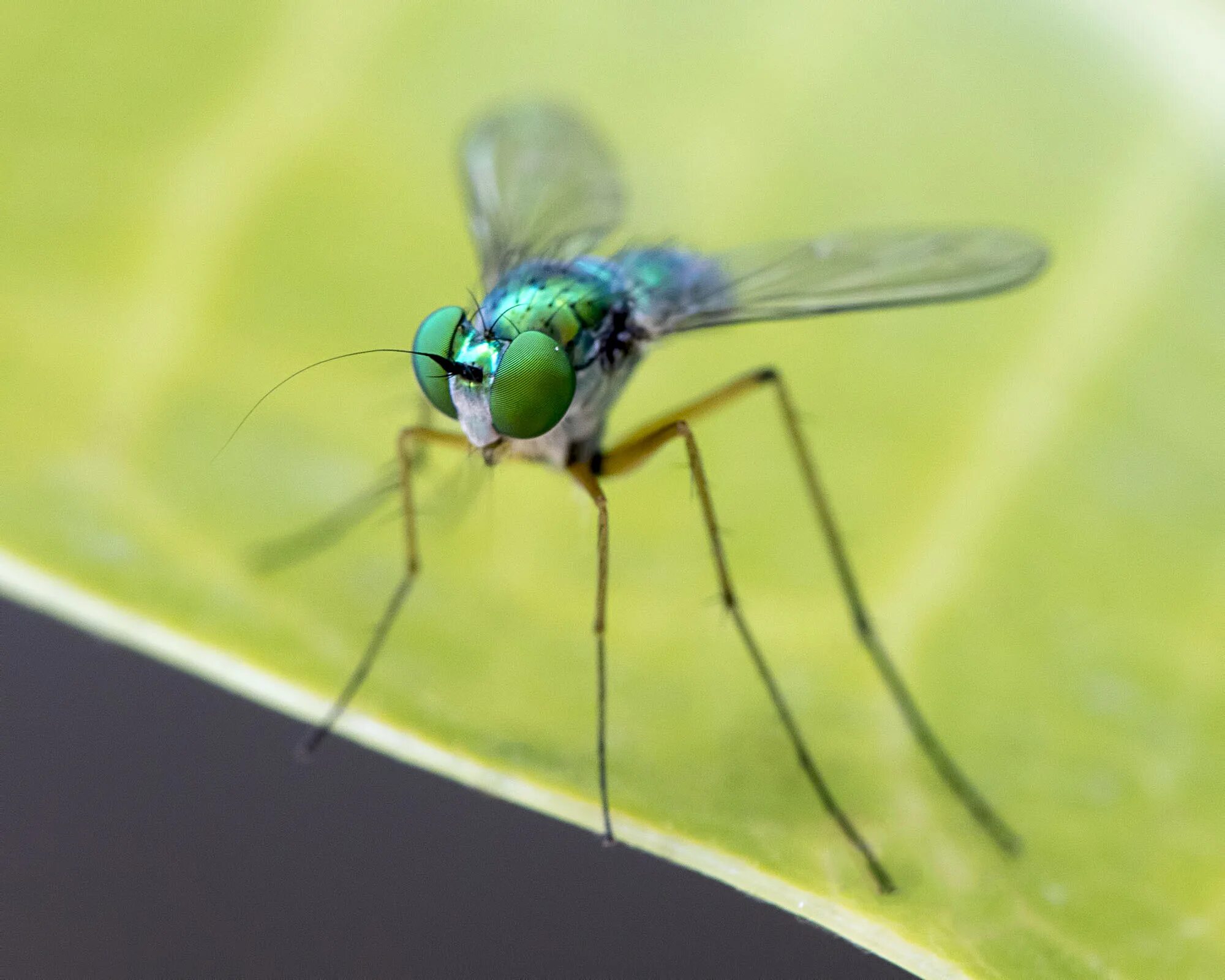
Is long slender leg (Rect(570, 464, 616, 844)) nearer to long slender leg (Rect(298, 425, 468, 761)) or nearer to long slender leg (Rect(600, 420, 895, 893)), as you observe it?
long slender leg (Rect(600, 420, 895, 893))

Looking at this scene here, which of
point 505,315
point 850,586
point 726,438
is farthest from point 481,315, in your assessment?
point 850,586

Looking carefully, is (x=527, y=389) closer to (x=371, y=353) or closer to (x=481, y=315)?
(x=481, y=315)

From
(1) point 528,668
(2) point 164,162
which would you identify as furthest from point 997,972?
(2) point 164,162

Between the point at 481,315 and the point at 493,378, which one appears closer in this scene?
the point at 493,378

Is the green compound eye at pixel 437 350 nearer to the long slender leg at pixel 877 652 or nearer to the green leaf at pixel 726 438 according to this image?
the green leaf at pixel 726 438

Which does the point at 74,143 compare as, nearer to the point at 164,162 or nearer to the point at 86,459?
the point at 164,162
